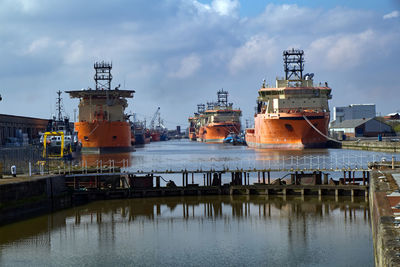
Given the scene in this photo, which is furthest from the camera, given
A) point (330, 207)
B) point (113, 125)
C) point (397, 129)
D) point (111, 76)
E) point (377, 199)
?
point (397, 129)

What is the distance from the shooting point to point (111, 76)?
10862 cm

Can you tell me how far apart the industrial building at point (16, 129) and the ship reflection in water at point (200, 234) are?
141 ft

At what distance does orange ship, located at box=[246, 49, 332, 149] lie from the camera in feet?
309

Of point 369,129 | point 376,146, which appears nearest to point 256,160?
point 376,146

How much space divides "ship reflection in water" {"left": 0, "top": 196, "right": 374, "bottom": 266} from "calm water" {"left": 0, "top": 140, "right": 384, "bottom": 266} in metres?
0.04

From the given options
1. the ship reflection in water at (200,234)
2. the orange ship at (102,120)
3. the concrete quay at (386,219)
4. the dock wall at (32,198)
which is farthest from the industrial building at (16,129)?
the concrete quay at (386,219)

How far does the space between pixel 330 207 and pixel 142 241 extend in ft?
43.9

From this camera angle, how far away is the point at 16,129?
280 ft

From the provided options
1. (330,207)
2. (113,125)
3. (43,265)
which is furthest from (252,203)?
(113,125)

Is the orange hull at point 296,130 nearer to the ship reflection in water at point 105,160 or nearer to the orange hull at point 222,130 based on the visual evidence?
the ship reflection in water at point 105,160

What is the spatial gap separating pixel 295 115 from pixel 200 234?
6834 centimetres

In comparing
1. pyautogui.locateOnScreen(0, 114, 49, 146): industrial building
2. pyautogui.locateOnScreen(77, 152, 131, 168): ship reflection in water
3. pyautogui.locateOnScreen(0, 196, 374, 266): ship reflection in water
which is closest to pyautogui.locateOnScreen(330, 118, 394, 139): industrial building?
pyautogui.locateOnScreen(77, 152, 131, 168): ship reflection in water

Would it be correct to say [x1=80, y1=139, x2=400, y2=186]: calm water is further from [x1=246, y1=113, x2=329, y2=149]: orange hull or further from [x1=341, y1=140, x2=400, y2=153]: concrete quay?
[x1=246, y1=113, x2=329, y2=149]: orange hull

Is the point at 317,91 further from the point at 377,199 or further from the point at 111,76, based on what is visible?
the point at 377,199
